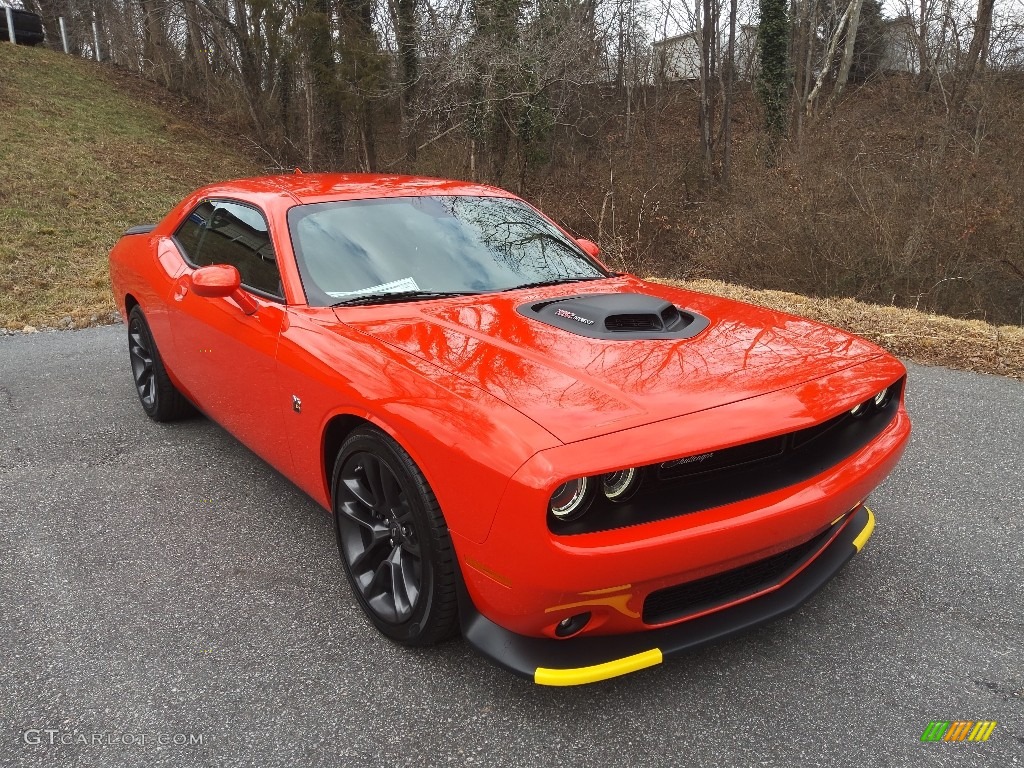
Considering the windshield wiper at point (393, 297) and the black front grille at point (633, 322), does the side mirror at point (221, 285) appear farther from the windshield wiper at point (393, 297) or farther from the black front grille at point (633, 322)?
the black front grille at point (633, 322)

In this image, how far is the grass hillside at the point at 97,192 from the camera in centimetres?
579

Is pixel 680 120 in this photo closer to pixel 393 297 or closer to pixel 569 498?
pixel 393 297

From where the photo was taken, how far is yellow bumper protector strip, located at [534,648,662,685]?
185 centimetres

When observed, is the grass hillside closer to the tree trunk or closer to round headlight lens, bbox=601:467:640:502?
round headlight lens, bbox=601:467:640:502

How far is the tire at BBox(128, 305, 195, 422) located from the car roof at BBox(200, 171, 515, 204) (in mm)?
919

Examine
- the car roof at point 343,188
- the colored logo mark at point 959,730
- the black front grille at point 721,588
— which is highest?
the car roof at point 343,188

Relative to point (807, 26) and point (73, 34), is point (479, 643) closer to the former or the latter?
point (807, 26)

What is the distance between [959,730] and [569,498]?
1.23 metres

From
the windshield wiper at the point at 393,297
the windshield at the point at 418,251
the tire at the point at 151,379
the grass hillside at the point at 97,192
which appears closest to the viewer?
the windshield wiper at the point at 393,297

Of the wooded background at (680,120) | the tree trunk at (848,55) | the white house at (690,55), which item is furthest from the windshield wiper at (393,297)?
the tree trunk at (848,55)

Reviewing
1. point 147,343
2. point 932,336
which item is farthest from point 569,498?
point 932,336

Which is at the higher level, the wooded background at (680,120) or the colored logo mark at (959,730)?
the wooded background at (680,120)

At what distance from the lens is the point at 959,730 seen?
6.51 feet

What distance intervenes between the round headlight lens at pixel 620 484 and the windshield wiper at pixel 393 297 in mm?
1249
